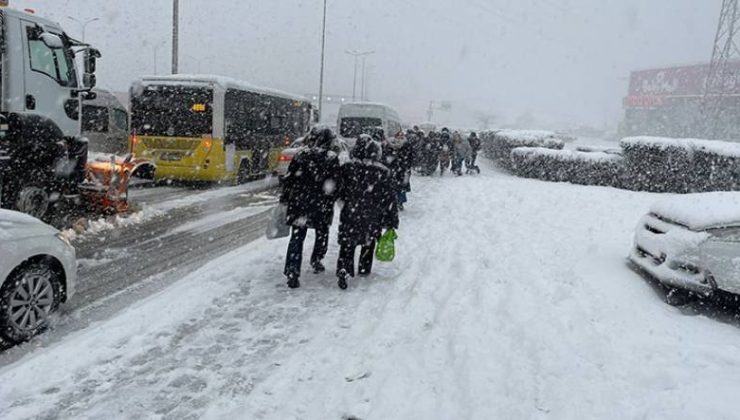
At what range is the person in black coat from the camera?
6.20 metres

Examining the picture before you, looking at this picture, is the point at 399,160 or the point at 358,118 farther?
the point at 358,118

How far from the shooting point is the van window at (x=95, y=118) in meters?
18.9

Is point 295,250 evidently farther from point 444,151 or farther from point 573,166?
point 444,151

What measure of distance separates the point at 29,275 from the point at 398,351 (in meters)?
3.08

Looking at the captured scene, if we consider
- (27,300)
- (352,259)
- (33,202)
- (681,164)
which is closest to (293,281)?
(352,259)

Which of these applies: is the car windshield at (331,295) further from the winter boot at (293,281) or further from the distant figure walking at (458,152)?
the distant figure walking at (458,152)

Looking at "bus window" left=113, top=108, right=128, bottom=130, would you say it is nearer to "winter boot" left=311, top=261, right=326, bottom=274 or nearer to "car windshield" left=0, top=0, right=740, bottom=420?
"car windshield" left=0, top=0, right=740, bottom=420

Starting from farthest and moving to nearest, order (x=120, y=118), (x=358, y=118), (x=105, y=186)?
(x=358, y=118) < (x=120, y=118) < (x=105, y=186)

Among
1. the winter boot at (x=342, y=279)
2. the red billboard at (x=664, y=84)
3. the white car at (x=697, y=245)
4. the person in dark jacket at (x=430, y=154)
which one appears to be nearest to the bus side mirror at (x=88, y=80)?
the winter boot at (x=342, y=279)

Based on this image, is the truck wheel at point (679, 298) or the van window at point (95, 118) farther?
the van window at point (95, 118)

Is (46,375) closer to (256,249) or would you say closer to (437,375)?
(437,375)

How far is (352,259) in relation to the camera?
641 cm

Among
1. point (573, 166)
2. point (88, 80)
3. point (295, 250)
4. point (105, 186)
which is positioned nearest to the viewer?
point (295, 250)

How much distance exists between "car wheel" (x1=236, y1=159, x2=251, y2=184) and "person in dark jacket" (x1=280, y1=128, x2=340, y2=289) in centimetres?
1113
